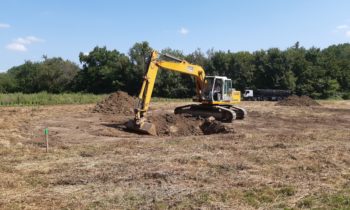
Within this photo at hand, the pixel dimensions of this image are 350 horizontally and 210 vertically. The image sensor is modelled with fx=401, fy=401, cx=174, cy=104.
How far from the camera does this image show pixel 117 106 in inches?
1009

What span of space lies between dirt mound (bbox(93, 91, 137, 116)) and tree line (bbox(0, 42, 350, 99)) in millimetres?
26668

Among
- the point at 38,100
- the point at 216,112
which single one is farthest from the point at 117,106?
the point at 38,100

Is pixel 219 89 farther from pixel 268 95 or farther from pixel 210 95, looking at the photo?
pixel 268 95

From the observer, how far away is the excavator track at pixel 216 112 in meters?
20.3

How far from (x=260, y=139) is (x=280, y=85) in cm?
4449

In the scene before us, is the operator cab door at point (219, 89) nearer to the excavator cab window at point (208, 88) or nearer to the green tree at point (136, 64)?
the excavator cab window at point (208, 88)

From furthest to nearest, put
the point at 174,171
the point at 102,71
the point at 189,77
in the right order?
the point at 102,71 < the point at 189,77 < the point at 174,171

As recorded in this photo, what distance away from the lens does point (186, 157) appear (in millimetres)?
10344

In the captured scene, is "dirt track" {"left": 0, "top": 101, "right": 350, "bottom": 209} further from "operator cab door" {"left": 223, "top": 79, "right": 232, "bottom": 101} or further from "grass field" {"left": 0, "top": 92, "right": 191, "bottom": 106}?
"grass field" {"left": 0, "top": 92, "right": 191, "bottom": 106}

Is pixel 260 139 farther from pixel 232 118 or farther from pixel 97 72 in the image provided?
pixel 97 72

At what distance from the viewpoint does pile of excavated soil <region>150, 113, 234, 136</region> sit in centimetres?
1669

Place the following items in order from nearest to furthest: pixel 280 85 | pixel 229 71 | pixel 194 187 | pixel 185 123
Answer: pixel 194 187 → pixel 185 123 → pixel 280 85 → pixel 229 71

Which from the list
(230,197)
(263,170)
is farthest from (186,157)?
(230,197)

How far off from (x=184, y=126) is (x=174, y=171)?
28.7ft
